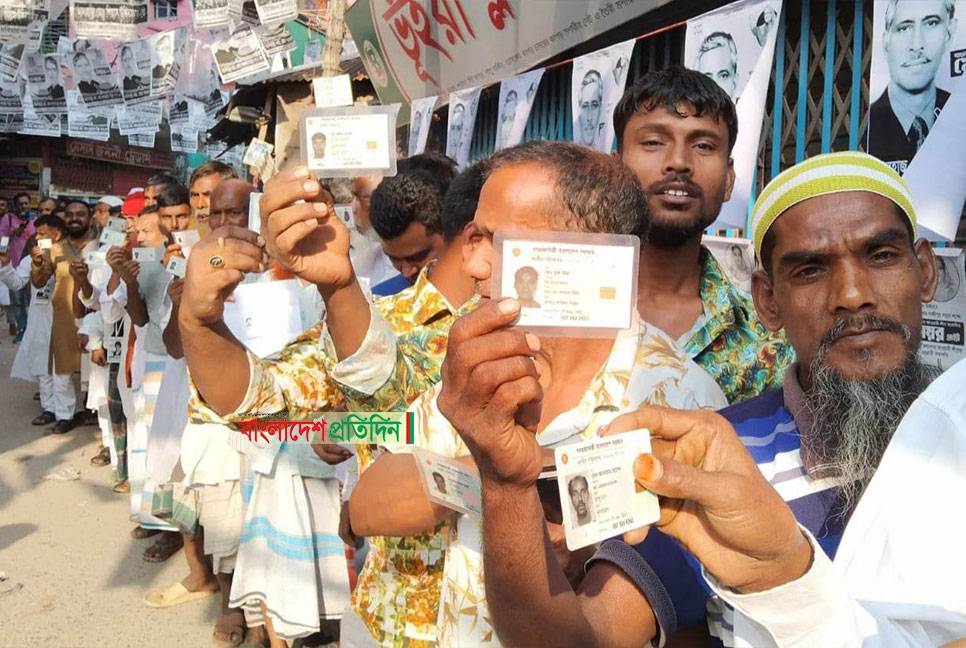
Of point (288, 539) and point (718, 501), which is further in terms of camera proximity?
point (288, 539)

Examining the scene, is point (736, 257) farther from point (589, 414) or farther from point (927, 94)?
point (589, 414)

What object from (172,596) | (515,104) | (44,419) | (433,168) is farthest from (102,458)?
(433,168)

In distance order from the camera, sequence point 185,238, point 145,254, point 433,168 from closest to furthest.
Answer: point 433,168, point 185,238, point 145,254

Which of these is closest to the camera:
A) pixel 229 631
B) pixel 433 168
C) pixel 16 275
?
pixel 433 168

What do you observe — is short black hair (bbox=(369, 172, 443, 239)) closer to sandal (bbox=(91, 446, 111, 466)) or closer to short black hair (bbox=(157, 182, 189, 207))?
short black hair (bbox=(157, 182, 189, 207))

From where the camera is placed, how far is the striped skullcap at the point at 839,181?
5.11 ft

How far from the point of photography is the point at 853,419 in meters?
1.44

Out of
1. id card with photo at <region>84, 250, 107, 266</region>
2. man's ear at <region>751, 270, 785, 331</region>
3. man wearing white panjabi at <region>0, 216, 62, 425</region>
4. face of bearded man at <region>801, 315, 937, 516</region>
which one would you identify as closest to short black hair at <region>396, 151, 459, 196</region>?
man's ear at <region>751, 270, 785, 331</region>

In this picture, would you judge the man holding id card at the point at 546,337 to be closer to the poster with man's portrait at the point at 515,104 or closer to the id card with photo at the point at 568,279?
the id card with photo at the point at 568,279

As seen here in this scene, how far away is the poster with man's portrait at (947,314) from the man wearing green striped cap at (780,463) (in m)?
0.85

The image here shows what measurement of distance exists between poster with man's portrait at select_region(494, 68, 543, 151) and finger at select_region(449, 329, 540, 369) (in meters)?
3.57

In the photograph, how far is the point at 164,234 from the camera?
15.2ft

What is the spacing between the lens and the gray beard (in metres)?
1.41

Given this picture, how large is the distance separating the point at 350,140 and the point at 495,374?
2.91ft
